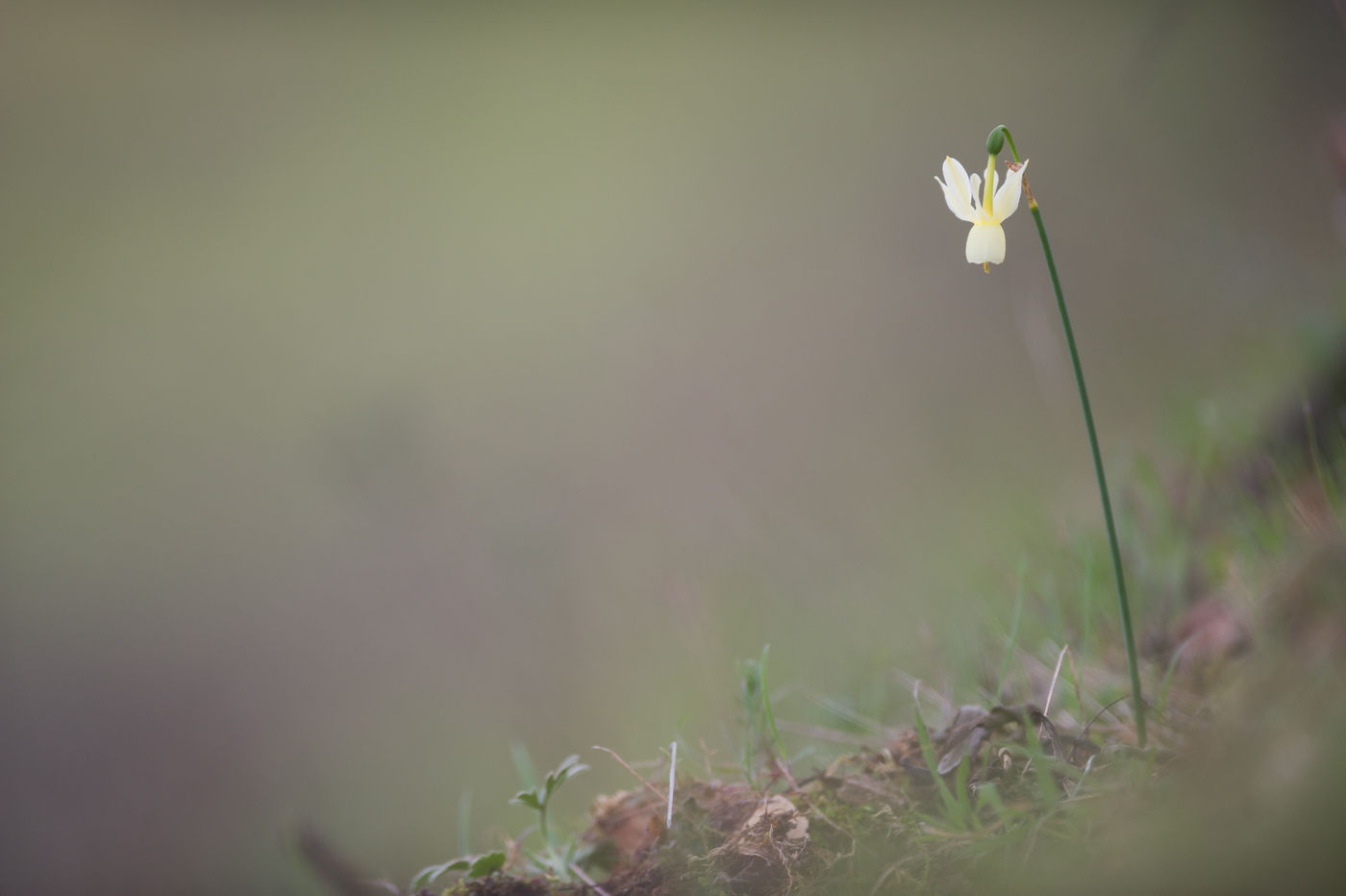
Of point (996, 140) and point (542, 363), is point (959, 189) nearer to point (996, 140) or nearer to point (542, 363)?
point (996, 140)

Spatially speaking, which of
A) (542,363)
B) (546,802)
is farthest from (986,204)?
(542,363)

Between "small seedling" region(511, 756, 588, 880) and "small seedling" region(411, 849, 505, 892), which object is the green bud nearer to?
"small seedling" region(511, 756, 588, 880)

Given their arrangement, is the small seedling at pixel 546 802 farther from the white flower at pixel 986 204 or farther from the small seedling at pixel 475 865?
the white flower at pixel 986 204

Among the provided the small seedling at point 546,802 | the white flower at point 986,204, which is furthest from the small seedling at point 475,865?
the white flower at point 986,204

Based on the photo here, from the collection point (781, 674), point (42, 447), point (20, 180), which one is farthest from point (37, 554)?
point (781, 674)

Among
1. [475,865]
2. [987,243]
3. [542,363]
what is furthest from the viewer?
[542,363]

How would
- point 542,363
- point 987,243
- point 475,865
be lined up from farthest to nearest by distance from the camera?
point 542,363, point 987,243, point 475,865

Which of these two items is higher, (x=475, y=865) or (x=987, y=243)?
(x=987, y=243)

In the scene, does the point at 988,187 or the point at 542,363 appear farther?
the point at 542,363
